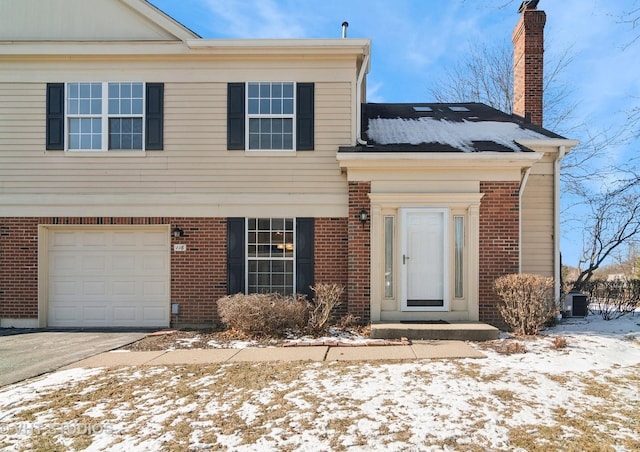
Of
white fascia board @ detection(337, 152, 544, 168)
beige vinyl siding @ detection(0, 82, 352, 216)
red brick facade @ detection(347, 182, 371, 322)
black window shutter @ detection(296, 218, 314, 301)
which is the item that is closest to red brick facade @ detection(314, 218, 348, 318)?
black window shutter @ detection(296, 218, 314, 301)

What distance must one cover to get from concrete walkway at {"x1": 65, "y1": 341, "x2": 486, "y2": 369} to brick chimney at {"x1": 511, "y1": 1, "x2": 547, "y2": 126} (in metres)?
6.59

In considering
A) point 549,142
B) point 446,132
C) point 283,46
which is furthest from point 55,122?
point 549,142

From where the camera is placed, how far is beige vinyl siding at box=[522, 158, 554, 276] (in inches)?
346

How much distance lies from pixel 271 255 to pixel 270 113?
2964mm

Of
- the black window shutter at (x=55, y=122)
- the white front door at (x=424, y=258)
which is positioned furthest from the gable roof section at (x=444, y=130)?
the black window shutter at (x=55, y=122)

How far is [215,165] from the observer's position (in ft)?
27.2

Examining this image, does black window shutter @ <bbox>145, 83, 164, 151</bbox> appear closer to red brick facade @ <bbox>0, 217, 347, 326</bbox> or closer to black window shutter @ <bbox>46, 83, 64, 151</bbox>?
red brick facade @ <bbox>0, 217, 347, 326</bbox>

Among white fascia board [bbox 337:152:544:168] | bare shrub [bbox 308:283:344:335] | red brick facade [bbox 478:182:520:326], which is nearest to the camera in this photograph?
bare shrub [bbox 308:283:344:335]

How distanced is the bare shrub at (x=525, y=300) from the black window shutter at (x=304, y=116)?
15.2 ft

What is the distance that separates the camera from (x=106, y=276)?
8.46 metres

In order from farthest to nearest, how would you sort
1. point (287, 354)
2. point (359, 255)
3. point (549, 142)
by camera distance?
point (549, 142) < point (359, 255) < point (287, 354)

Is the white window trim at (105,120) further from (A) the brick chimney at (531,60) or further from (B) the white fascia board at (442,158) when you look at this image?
(A) the brick chimney at (531,60)

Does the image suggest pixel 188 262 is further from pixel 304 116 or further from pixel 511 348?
pixel 511 348

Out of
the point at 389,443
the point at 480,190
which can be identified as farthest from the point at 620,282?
the point at 389,443
